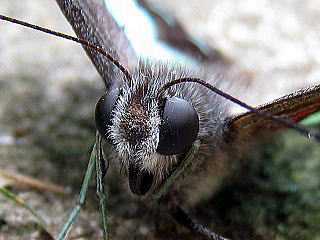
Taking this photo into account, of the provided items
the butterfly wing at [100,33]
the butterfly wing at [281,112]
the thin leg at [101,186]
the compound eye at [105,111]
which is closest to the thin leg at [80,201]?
A: the thin leg at [101,186]

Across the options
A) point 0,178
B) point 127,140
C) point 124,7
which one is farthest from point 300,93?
point 0,178

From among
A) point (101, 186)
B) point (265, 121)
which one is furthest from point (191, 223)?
point (265, 121)

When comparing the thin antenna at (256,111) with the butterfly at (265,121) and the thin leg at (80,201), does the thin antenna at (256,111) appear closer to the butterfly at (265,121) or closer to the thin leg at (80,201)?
the butterfly at (265,121)

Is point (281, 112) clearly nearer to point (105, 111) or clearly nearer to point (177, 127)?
point (177, 127)

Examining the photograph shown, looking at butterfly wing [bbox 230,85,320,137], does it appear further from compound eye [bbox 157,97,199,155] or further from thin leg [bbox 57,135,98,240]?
thin leg [bbox 57,135,98,240]

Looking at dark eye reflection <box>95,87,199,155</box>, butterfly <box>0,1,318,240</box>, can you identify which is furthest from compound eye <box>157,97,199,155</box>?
butterfly <box>0,1,318,240</box>

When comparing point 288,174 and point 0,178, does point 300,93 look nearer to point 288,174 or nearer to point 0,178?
point 288,174
